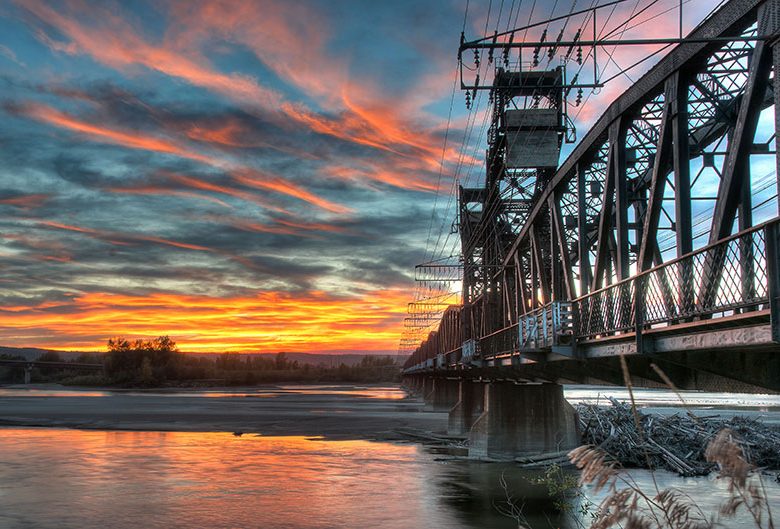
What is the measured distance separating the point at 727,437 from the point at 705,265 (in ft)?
28.6

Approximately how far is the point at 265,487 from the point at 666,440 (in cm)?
2236

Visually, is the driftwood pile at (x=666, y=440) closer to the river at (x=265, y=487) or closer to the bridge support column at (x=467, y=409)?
the river at (x=265, y=487)

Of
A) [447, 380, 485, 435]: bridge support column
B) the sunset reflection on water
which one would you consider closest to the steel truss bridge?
the sunset reflection on water

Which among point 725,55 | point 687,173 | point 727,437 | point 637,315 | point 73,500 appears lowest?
point 73,500

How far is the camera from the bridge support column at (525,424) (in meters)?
37.6

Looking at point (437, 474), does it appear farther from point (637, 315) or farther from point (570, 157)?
point (637, 315)

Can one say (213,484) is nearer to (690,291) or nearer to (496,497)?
(496,497)

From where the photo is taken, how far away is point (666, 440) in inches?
1558

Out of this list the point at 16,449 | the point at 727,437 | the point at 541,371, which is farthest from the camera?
the point at 16,449

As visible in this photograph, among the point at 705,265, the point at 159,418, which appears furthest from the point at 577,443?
the point at 159,418

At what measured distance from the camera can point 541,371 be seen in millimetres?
30266

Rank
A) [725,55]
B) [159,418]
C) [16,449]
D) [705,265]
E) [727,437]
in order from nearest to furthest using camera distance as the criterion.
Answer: [727,437]
[705,265]
[725,55]
[16,449]
[159,418]

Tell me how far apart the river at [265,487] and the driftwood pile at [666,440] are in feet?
8.42

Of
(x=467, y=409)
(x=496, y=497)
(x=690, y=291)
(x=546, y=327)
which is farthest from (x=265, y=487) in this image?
(x=467, y=409)
